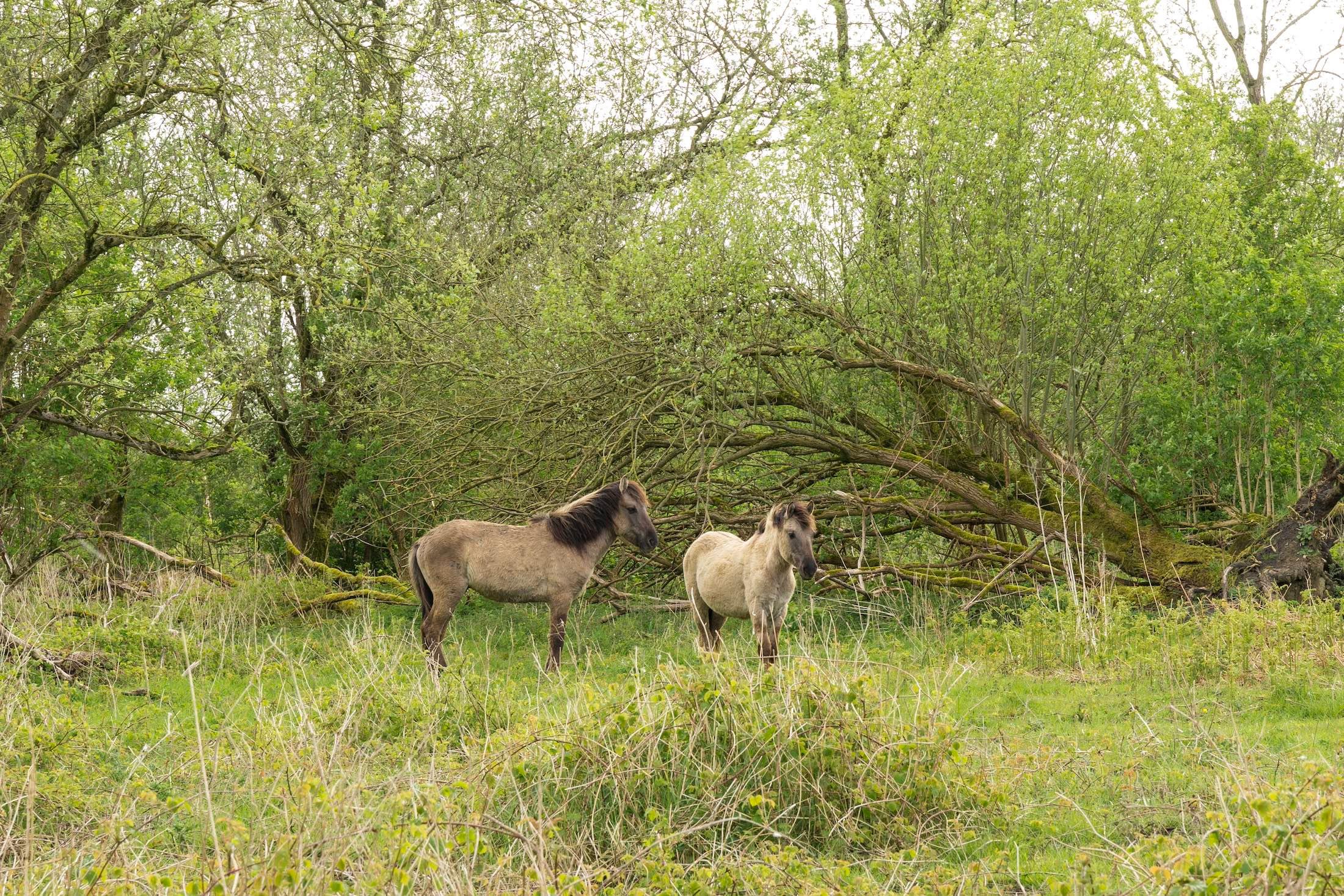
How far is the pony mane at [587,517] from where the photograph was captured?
12039 millimetres

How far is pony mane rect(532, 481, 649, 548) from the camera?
474 inches

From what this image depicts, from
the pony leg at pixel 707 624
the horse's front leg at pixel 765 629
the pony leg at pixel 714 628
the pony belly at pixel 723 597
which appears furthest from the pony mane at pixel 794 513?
the pony leg at pixel 714 628

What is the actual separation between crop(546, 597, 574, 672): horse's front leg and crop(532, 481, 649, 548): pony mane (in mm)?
578

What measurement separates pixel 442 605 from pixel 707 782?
19.5ft

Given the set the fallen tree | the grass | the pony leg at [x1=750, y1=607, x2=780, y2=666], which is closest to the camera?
the grass

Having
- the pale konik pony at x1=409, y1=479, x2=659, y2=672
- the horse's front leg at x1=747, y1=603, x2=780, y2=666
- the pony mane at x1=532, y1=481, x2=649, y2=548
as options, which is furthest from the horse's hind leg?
the horse's front leg at x1=747, y1=603, x2=780, y2=666

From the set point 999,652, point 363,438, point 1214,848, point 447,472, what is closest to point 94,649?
point 447,472

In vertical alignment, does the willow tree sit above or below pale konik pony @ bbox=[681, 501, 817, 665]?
above

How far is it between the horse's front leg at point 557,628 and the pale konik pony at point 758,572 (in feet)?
4.07

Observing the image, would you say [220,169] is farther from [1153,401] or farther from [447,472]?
[1153,401]

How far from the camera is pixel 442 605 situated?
11.6 metres

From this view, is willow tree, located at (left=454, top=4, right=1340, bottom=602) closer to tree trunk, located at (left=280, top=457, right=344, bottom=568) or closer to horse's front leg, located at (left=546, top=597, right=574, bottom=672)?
horse's front leg, located at (left=546, top=597, right=574, bottom=672)

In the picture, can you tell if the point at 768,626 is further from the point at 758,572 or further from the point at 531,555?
the point at 531,555

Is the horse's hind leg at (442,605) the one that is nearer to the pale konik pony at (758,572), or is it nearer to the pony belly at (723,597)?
the pale konik pony at (758,572)
